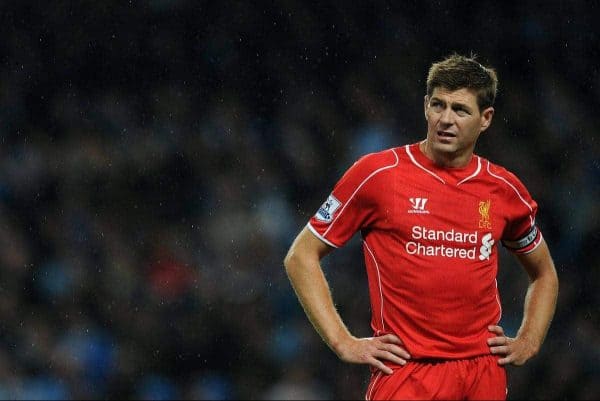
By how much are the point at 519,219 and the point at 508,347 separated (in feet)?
1.16

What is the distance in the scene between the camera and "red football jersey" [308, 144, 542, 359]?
247 cm

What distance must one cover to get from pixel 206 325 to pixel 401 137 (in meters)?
1.35

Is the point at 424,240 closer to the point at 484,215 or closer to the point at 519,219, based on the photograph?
the point at 484,215

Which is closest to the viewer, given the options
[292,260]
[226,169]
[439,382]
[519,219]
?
[439,382]

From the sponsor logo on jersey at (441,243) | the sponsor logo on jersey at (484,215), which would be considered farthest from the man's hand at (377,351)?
the sponsor logo on jersey at (484,215)

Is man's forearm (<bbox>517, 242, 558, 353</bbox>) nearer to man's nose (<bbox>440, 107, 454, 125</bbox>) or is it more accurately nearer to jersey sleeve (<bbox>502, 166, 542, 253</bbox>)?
jersey sleeve (<bbox>502, 166, 542, 253</bbox>)

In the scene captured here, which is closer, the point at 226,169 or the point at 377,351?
the point at 377,351

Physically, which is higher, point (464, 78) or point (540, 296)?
point (464, 78)

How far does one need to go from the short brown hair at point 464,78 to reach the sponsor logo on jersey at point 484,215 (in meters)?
0.26

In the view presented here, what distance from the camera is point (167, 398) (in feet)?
15.2

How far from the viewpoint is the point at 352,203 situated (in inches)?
99.3

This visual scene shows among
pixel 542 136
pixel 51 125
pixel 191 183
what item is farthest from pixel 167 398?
pixel 542 136

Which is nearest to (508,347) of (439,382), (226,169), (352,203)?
(439,382)

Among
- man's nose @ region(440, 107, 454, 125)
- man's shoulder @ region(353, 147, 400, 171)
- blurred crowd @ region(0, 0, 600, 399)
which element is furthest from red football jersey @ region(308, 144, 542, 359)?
blurred crowd @ region(0, 0, 600, 399)
